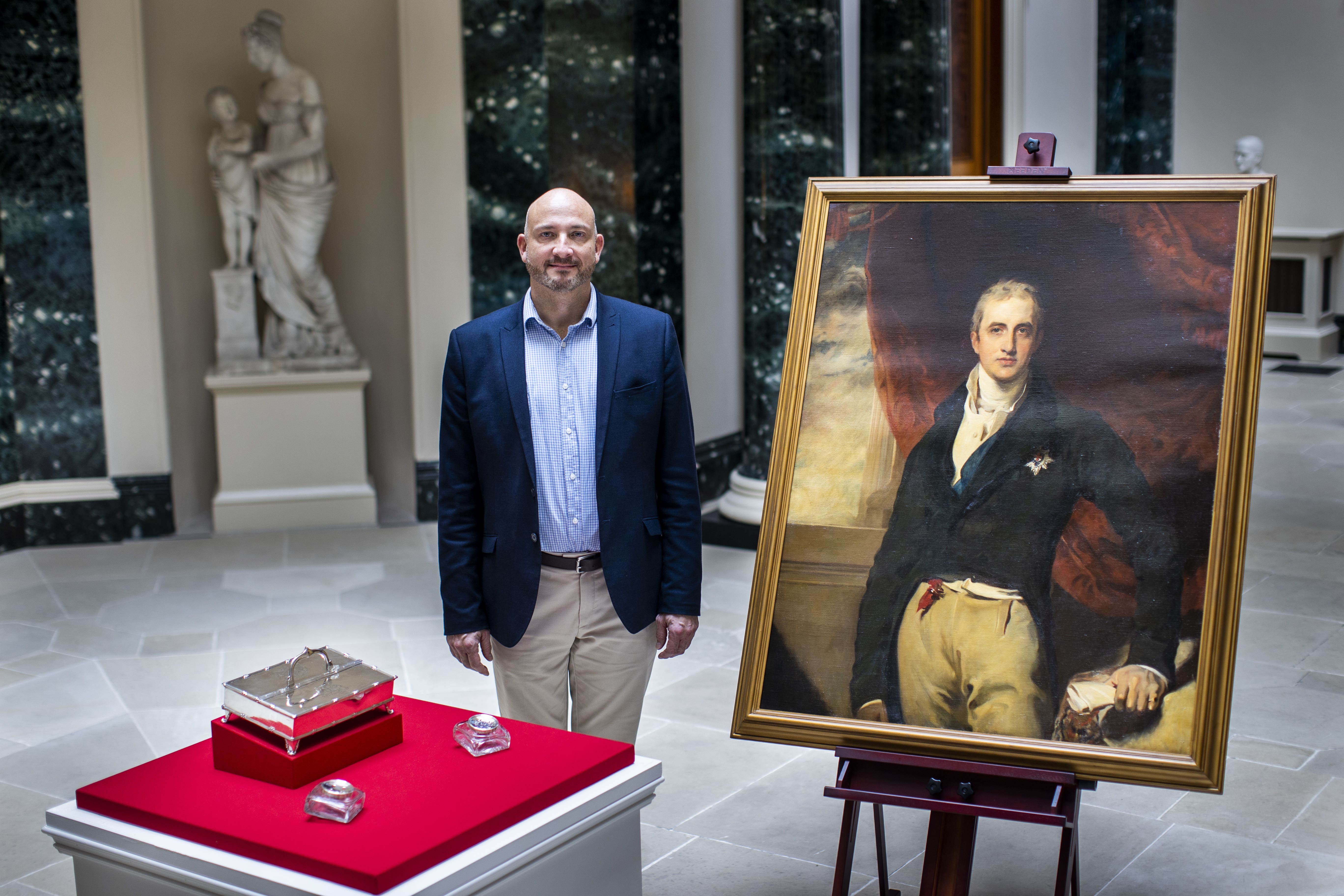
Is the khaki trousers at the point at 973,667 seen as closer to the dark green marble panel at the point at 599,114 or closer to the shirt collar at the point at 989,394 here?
the shirt collar at the point at 989,394

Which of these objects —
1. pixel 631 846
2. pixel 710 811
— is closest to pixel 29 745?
pixel 710 811

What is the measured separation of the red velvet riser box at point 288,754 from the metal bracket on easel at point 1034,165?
5.28 feet

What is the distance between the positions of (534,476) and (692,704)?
2.30m

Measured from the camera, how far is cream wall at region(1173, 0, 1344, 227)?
13914 millimetres

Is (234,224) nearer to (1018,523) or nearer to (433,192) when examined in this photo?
(433,192)

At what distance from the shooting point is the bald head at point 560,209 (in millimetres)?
2814

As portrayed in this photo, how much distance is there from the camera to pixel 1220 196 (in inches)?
104

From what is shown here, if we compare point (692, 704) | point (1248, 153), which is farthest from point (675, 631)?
point (1248, 153)

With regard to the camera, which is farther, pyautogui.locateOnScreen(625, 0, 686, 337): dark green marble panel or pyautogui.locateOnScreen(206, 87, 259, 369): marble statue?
pyautogui.locateOnScreen(206, 87, 259, 369): marble statue

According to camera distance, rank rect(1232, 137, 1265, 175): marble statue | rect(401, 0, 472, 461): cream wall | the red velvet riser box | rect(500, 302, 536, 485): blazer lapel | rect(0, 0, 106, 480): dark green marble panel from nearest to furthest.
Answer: the red velvet riser box
rect(500, 302, 536, 485): blazer lapel
rect(0, 0, 106, 480): dark green marble panel
rect(401, 0, 472, 461): cream wall
rect(1232, 137, 1265, 175): marble statue

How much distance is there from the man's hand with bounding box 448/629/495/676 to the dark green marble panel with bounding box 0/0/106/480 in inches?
198

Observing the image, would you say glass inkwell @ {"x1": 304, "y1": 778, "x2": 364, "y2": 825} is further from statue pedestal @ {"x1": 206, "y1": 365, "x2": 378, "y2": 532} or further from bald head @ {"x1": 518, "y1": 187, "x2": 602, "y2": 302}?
statue pedestal @ {"x1": 206, "y1": 365, "x2": 378, "y2": 532}

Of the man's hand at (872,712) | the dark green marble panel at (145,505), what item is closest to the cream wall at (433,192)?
the dark green marble panel at (145,505)

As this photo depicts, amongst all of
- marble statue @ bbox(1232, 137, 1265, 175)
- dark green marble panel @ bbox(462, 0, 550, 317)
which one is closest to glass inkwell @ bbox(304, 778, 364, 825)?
dark green marble panel @ bbox(462, 0, 550, 317)
